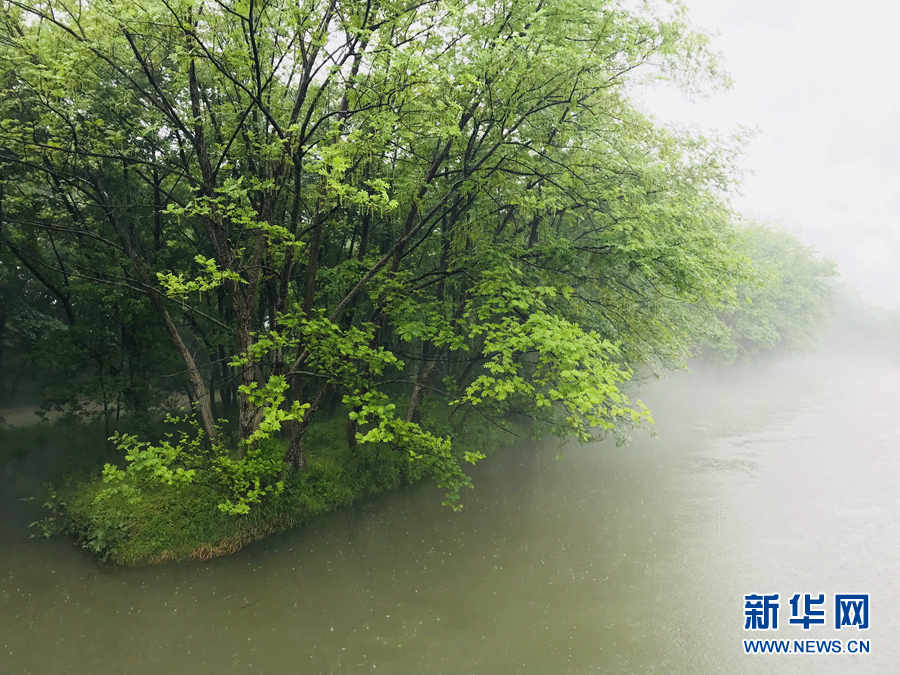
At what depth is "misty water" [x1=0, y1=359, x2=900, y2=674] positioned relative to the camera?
600 cm

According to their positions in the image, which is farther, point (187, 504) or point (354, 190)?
point (187, 504)

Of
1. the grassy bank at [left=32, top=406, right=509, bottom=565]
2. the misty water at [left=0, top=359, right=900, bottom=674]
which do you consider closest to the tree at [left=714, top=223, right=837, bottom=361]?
the misty water at [left=0, top=359, right=900, bottom=674]

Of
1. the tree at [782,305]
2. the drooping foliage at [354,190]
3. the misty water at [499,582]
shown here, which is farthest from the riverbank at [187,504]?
the tree at [782,305]

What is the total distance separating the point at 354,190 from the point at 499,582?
6.18 metres

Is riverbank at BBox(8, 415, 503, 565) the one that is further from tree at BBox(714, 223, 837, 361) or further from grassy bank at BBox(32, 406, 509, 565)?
tree at BBox(714, 223, 837, 361)

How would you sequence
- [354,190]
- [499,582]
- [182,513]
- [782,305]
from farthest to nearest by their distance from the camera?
[782,305]
[182,513]
[499,582]
[354,190]

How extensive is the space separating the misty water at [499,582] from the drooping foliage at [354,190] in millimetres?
1508

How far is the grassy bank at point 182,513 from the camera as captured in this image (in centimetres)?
794

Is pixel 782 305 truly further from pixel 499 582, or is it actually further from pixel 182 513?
pixel 182 513

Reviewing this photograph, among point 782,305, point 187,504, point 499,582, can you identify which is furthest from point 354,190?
point 782,305

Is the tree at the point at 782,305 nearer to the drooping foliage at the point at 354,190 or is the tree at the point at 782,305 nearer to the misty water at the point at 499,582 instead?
the misty water at the point at 499,582

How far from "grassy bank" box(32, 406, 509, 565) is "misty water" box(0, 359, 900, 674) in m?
0.27

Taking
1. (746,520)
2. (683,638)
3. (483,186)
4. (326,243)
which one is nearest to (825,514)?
(746,520)

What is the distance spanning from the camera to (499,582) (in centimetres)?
749
